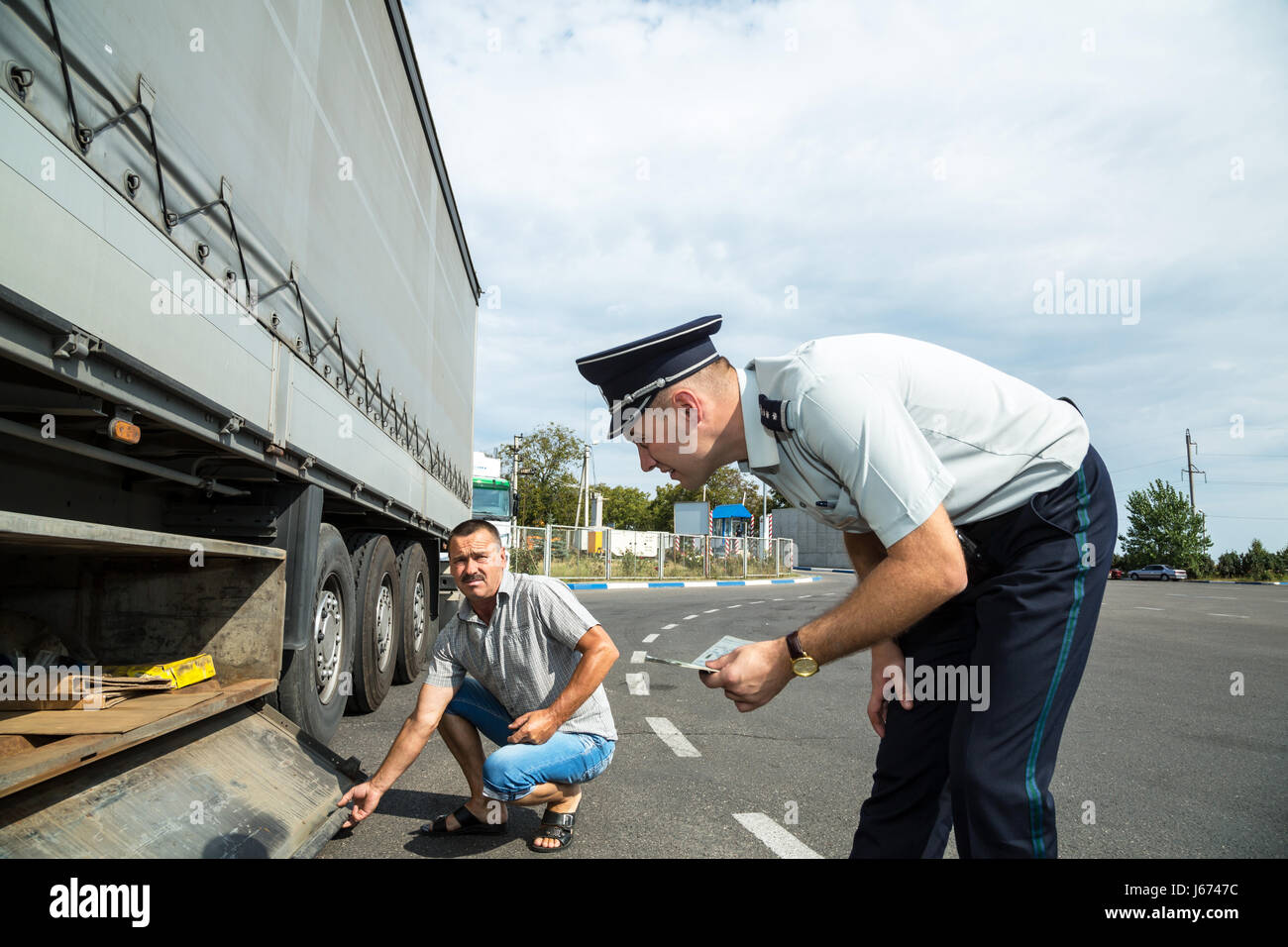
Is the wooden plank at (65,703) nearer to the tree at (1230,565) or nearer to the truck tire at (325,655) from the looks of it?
the truck tire at (325,655)

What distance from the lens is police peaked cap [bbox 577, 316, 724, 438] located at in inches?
75.0

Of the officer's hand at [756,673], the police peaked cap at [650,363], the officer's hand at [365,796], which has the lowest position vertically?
the officer's hand at [365,796]

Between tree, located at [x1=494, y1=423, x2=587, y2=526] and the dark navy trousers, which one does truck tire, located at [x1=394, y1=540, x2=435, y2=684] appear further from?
tree, located at [x1=494, y1=423, x2=587, y2=526]

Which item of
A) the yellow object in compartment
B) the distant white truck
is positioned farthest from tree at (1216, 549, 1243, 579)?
the yellow object in compartment

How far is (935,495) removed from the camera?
5.20 ft

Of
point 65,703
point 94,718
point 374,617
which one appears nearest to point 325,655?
point 374,617

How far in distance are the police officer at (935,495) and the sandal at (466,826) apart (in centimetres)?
216

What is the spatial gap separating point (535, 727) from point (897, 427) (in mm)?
2026

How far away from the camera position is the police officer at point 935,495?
5.27ft

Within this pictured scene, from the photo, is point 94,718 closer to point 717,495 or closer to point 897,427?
point 897,427

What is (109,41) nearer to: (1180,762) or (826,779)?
(826,779)

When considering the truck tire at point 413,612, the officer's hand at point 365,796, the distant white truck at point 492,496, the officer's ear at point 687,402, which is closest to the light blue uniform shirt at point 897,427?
the officer's ear at point 687,402
